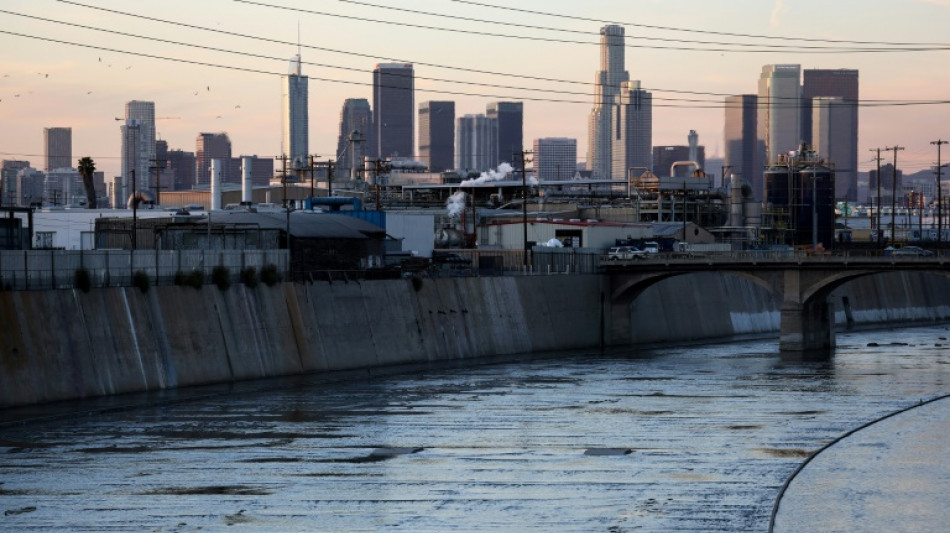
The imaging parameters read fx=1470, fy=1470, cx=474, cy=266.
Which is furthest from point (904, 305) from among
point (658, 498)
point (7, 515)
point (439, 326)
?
point (7, 515)

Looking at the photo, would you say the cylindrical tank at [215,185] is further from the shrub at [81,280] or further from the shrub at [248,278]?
the shrub at [81,280]

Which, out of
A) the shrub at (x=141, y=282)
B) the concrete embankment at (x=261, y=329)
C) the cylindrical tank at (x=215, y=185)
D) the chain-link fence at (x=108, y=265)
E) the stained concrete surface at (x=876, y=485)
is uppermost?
the cylindrical tank at (x=215, y=185)

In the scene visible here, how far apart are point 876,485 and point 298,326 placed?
150 ft

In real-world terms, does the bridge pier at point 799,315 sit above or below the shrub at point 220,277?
below

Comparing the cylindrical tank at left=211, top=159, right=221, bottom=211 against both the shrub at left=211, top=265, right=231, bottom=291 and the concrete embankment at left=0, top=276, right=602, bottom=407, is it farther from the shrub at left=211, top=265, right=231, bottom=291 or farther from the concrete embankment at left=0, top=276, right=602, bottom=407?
the shrub at left=211, top=265, right=231, bottom=291

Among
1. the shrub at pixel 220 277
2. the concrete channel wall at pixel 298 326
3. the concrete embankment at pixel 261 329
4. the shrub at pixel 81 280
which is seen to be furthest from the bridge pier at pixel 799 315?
the shrub at pixel 81 280

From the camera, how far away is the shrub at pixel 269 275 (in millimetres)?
87188

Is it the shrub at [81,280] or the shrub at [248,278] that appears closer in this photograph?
the shrub at [81,280]

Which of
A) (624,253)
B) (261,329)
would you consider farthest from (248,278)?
(624,253)

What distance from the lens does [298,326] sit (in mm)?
87000

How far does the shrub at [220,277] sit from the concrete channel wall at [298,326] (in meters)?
0.44

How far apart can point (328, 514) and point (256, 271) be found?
4365cm

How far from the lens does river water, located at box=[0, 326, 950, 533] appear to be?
4503 centimetres

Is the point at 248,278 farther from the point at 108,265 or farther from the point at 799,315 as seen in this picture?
the point at 799,315
